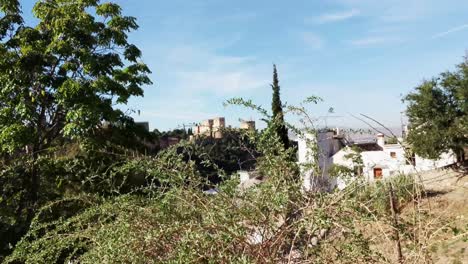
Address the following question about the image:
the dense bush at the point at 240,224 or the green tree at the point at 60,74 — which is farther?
the green tree at the point at 60,74

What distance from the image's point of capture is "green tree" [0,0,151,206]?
5.42m

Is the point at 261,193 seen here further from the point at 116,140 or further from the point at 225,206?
the point at 116,140

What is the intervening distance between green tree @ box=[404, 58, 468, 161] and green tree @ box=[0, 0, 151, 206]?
11125mm

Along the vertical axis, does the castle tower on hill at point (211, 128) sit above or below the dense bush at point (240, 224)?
above

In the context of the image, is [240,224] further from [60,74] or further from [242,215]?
[60,74]

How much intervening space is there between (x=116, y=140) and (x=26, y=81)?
1319 mm

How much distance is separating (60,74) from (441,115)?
42.4 feet

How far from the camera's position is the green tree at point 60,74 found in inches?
213

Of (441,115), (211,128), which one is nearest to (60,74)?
(211,128)

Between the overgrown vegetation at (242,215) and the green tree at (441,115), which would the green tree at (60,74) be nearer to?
the overgrown vegetation at (242,215)

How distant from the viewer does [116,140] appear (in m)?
5.75

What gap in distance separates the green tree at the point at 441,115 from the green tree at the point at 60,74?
1112 cm

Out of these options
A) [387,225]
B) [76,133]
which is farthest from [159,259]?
[76,133]

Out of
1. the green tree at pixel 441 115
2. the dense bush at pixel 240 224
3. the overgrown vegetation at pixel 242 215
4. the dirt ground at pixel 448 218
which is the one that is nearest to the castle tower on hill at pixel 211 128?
the overgrown vegetation at pixel 242 215
